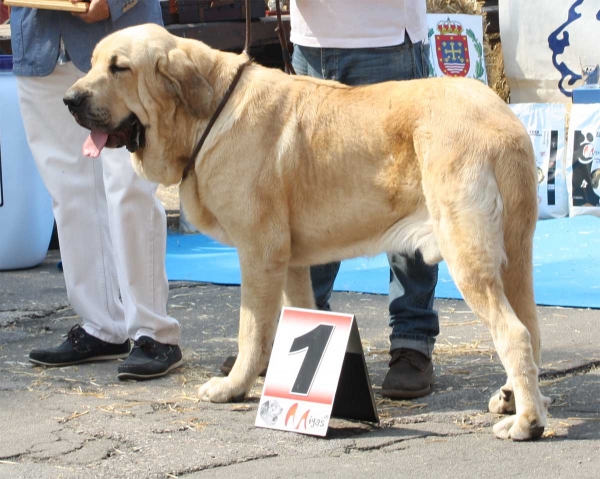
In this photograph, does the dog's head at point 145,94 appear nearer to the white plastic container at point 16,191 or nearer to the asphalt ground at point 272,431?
the asphalt ground at point 272,431

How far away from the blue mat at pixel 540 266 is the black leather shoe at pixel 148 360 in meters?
2.03

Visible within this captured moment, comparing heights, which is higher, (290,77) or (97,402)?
(290,77)

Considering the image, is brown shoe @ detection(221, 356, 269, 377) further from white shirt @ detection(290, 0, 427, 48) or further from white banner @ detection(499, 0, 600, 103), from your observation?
white banner @ detection(499, 0, 600, 103)

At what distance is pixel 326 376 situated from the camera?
3.33 metres

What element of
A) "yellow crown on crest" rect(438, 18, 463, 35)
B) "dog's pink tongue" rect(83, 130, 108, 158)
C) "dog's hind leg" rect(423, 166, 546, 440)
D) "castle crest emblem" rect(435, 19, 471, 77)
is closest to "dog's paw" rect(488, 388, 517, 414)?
"dog's hind leg" rect(423, 166, 546, 440)

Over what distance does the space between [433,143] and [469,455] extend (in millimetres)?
1051

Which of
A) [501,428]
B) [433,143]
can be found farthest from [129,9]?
[501,428]

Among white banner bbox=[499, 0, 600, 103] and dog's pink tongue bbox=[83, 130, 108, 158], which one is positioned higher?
dog's pink tongue bbox=[83, 130, 108, 158]

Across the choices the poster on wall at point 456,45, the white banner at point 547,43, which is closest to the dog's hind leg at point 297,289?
A: the poster on wall at point 456,45

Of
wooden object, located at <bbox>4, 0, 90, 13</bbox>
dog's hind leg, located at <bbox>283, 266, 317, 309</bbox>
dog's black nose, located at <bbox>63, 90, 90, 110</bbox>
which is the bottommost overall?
dog's hind leg, located at <bbox>283, 266, 317, 309</bbox>

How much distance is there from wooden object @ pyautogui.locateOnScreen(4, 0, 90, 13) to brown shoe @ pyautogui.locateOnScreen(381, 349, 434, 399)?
189 cm

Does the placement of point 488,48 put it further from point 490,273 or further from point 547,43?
point 490,273

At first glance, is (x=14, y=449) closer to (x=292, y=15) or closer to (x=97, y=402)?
(x=97, y=402)

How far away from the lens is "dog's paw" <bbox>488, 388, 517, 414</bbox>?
137 inches
